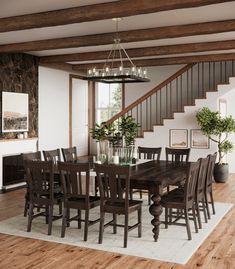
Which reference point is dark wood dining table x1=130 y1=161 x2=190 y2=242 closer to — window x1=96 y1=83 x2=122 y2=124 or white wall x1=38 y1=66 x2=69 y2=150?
white wall x1=38 y1=66 x2=69 y2=150

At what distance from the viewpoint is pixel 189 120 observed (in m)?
9.48

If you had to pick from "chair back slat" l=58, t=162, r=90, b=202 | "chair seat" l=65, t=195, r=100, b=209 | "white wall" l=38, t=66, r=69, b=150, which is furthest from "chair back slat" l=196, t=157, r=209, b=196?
"white wall" l=38, t=66, r=69, b=150

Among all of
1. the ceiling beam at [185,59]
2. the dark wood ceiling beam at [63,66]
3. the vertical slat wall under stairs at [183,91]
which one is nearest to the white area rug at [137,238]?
the ceiling beam at [185,59]

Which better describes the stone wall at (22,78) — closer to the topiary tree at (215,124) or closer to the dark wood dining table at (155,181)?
the topiary tree at (215,124)

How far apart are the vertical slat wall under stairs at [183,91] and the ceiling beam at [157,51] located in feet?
8.16

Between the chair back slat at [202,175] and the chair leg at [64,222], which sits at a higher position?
the chair back slat at [202,175]

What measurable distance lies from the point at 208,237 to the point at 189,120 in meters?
4.96

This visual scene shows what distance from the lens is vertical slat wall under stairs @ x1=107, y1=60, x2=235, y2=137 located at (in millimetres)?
10938

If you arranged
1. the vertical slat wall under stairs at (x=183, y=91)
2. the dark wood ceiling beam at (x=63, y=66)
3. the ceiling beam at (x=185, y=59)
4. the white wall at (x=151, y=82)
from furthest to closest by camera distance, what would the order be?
1. the white wall at (x=151, y=82)
2. the vertical slat wall under stairs at (x=183, y=91)
3. the dark wood ceiling beam at (x=63, y=66)
4. the ceiling beam at (x=185, y=59)

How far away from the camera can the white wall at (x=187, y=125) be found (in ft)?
30.3

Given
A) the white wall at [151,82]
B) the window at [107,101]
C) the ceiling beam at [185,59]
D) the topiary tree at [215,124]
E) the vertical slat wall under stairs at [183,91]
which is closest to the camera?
the topiary tree at [215,124]

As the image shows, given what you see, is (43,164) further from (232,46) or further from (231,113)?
(231,113)

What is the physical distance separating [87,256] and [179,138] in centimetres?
581

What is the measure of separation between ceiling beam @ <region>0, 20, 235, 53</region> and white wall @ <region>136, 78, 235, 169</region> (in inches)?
133
